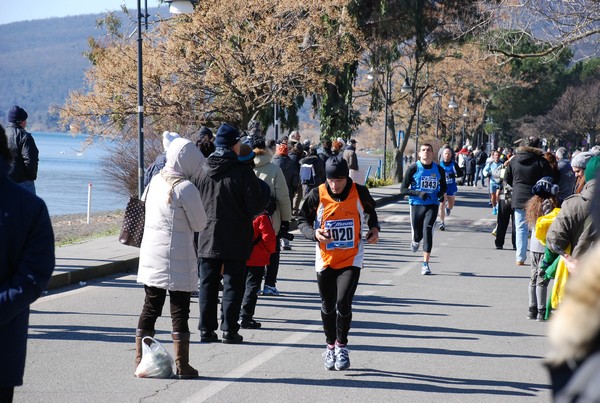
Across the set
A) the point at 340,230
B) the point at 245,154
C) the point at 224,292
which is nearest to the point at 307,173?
the point at 245,154

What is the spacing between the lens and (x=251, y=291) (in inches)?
375

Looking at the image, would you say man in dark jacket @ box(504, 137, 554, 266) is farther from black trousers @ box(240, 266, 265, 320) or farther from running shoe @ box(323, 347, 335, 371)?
running shoe @ box(323, 347, 335, 371)

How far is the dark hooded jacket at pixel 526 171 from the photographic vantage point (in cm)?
1424

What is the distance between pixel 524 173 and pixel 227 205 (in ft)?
23.7

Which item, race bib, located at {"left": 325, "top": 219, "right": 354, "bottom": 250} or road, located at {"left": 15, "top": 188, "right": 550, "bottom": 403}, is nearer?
road, located at {"left": 15, "top": 188, "right": 550, "bottom": 403}

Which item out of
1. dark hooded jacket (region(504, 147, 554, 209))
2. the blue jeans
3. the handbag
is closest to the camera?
the handbag

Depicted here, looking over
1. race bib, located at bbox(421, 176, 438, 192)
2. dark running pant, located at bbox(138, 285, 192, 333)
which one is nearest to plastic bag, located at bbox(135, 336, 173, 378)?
dark running pant, located at bbox(138, 285, 192, 333)

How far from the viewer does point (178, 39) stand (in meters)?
24.0

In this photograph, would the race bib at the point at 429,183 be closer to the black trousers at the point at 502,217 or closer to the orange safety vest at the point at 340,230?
the black trousers at the point at 502,217

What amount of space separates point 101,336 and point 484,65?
56.2 meters

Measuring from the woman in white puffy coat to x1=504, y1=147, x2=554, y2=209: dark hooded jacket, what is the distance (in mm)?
8219

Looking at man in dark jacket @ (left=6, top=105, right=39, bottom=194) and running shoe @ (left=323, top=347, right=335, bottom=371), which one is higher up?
man in dark jacket @ (left=6, top=105, right=39, bottom=194)

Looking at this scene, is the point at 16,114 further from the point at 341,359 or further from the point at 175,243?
the point at 341,359

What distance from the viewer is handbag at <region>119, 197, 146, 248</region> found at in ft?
26.0
